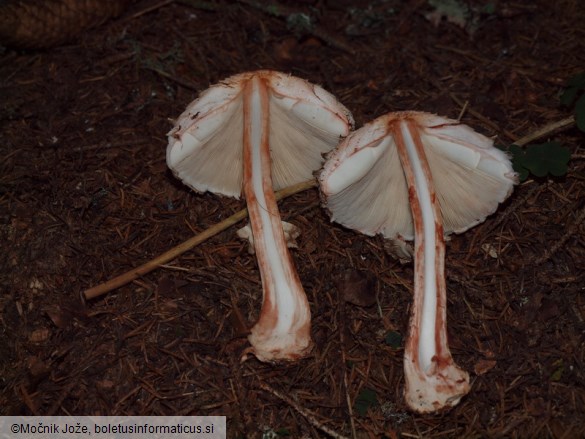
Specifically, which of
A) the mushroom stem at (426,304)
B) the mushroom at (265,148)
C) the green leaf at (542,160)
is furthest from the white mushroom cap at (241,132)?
the green leaf at (542,160)

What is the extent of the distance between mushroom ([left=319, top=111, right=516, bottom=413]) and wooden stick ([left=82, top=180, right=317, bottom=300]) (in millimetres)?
547

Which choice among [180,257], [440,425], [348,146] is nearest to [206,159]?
[180,257]

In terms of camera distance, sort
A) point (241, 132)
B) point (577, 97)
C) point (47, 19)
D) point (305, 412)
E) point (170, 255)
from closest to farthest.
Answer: point (305, 412), point (170, 255), point (241, 132), point (577, 97), point (47, 19)

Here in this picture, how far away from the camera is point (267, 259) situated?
2.94 meters

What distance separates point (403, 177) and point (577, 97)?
4.58 ft

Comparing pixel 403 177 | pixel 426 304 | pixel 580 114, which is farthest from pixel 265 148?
pixel 580 114

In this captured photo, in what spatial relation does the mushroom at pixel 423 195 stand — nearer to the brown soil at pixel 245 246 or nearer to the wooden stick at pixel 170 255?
the brown soil at pixel 245 246

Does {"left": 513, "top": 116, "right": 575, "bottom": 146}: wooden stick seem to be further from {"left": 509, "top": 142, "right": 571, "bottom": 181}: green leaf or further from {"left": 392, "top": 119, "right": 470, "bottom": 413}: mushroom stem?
{"left": 392, "top": 119, "right": 470, "bottom": 413}: mushroom stem

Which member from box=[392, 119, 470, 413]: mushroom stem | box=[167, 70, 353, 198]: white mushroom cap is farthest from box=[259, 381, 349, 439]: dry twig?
box=[167, 70, 353, 198]: white mushroom cap

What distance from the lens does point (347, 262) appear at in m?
3.17

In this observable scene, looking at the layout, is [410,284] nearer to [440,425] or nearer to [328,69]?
[440,425]

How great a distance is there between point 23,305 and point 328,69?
2.64 m

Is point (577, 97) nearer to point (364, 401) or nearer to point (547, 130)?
point (547, 130)

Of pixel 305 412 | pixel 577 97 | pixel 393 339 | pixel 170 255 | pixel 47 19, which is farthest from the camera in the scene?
pixel 47 19
